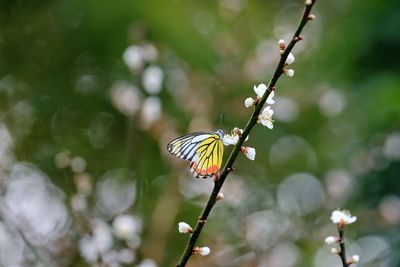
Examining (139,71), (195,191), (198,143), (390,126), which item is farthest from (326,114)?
(198,143)

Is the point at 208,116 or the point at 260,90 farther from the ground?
the point at 208,116

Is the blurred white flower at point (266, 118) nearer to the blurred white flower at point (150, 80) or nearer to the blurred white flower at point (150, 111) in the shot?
the blurred white flower at point (150, 111)

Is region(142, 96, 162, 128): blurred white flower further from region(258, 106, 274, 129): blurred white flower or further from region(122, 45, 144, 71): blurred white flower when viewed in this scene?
region(258, 106, 274, 129): blurred white flower

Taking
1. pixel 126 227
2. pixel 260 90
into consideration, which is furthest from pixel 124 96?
pixel 260 90

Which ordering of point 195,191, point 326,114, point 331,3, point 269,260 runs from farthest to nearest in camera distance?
point 331,3 → point 326,114 → point 195,191 → point 269,260

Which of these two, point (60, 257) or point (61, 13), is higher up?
point (61, 13)

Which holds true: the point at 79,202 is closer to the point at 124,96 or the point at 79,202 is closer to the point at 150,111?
the point at 150,111

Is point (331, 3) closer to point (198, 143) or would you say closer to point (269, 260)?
point (269, 260)

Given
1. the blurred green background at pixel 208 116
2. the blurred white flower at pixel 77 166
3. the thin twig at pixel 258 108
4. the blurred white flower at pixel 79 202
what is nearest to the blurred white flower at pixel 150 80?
the blurred green background at pixel 208 116
